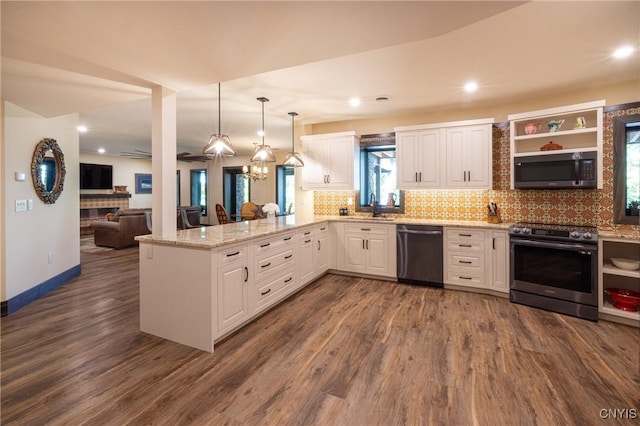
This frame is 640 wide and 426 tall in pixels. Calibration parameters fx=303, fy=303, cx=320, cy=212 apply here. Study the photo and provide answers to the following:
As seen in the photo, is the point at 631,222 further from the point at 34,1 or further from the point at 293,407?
the point at 34,1

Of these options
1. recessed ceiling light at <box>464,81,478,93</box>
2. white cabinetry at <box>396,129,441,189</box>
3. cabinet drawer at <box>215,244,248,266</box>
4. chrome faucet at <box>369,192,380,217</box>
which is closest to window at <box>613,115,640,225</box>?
recessed ceiling light at <box>464,81,478,93</box>

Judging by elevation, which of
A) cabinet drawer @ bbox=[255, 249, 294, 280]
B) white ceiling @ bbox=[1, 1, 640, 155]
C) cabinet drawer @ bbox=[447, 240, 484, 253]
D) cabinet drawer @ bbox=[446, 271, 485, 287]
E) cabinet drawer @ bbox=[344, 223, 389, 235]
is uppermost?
white ceiling @ bbox=[1, 1, 640, 155]

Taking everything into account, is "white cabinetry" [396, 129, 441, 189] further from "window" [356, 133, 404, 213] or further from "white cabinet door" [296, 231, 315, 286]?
"white cabinet door" [296, 231, 315, 286]

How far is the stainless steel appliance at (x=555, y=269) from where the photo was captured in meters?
3.13

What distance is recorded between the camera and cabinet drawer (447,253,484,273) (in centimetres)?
391

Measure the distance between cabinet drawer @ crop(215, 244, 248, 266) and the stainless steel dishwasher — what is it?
2.37 metres

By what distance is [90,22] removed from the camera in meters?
1.88

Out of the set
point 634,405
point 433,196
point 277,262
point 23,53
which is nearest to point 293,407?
point 277,262

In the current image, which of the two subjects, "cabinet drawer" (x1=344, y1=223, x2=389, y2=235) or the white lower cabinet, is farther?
"cabinet drawer" (x1=344, y1=223, x2=389, y2=235)

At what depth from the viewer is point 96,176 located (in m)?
9.54

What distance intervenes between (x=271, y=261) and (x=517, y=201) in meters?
3.38

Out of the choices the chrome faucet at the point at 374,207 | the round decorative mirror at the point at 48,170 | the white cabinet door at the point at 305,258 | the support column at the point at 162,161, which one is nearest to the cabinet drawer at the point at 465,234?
the chrome faucet at the point at 374,207

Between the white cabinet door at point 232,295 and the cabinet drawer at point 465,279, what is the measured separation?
8.97 feet

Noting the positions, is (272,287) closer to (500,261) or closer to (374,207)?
(374,207)
